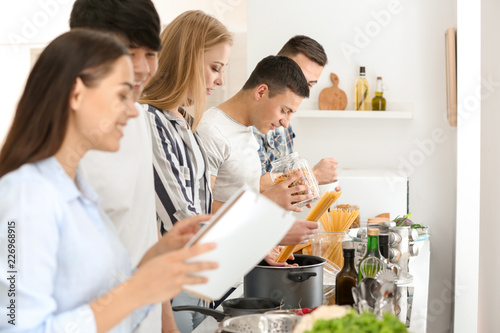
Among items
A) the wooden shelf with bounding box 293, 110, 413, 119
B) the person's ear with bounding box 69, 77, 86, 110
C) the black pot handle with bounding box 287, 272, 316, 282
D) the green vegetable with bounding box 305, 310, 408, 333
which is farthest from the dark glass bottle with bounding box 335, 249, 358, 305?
the wooden shelf with bounding box 293, 110, 413, 119

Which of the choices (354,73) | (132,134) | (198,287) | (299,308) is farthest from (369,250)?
(354,73)

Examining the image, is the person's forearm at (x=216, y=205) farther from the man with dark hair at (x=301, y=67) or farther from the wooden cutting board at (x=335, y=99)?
the wooden cutting board at (x=335, y=99)

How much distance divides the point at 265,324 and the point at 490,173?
6.35ft

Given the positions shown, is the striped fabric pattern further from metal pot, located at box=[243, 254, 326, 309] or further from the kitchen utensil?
the kitchen utensil

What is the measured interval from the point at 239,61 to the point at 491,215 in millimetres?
2625

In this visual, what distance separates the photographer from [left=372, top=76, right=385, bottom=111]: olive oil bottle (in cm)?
451

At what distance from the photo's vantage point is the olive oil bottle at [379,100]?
14.8ft

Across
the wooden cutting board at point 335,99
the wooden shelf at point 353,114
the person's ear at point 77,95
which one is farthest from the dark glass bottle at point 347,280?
the wooden cutting board at point 335,99

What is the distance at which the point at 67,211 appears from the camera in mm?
1072

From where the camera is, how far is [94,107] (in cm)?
108

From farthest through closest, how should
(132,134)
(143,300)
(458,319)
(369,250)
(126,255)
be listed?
(458,319) → (369,250) → (132,134) → (126,255) → (143,300)

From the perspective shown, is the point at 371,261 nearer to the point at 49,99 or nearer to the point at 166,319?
the point at 166,319

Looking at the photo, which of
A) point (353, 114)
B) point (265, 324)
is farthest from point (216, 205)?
point (353, 114)

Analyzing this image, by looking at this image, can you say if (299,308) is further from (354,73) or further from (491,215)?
(354,73)
